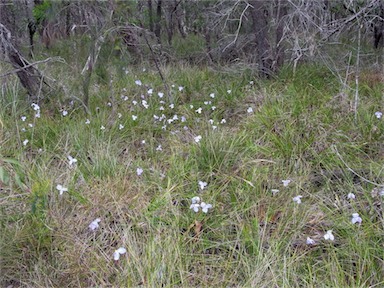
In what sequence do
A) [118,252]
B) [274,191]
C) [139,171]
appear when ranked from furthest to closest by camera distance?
1. [139,171]
2. [274,191]
3. [118,252]

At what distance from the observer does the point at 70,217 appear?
104 inches

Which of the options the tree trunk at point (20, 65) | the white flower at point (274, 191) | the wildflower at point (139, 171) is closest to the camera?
the white flower at point (274, 191)

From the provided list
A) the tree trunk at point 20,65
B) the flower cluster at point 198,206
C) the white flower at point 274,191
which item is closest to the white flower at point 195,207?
the flower cluster at point 198,206

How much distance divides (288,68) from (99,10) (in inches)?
103

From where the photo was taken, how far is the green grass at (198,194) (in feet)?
7.35

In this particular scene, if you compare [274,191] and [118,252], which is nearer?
[118,252]

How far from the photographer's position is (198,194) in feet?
9.31

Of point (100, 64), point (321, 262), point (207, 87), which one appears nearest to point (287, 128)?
point (321, 262)

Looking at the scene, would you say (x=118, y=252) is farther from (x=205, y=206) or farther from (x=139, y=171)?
(x=139, y=171)

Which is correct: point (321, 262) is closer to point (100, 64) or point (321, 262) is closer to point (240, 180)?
point (240, 180)

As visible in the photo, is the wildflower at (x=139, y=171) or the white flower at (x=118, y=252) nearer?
the white flower at (x=118, y=252)

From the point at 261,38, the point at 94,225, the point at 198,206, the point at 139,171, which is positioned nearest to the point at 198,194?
the point at 198,206

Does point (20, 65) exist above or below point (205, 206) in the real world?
above

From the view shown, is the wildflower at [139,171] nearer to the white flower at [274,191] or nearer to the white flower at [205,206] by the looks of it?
the white flower at [205,206]
